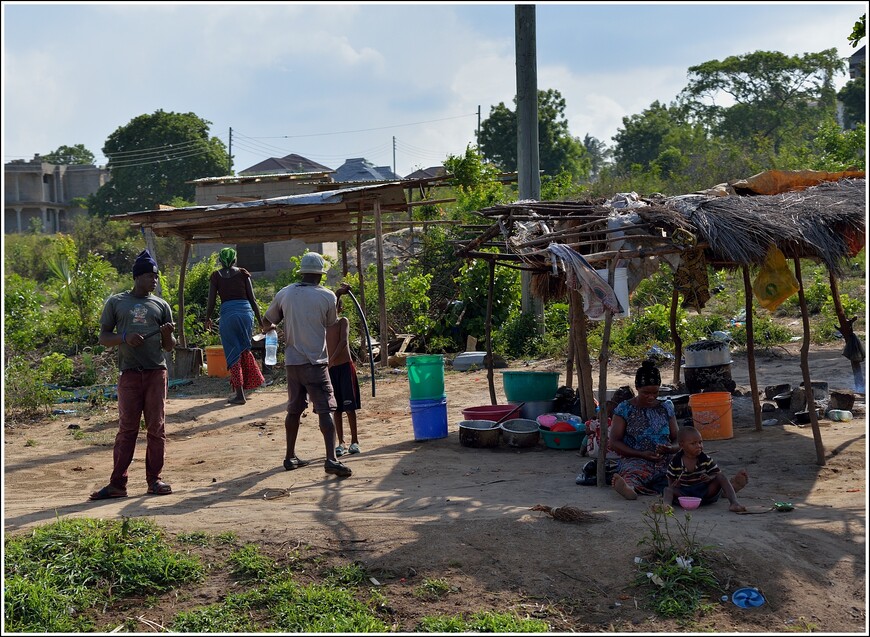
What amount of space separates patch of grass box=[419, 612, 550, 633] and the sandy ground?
141mm

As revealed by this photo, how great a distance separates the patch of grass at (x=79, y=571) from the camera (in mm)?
4738

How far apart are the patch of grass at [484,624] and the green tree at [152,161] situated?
4337 cm

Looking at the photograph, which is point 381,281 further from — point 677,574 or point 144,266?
point 677,574

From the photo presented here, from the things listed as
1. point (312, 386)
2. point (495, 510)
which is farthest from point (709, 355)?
point (312, 386)

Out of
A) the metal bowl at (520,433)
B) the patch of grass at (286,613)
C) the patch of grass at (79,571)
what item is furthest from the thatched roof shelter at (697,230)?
the patch of grass at (79,571)

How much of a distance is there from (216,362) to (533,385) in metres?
6.33

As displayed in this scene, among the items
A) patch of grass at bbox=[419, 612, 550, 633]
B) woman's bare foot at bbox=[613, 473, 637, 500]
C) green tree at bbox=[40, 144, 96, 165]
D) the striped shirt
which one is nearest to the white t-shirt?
woman's bare foot at bbox=[613, 473, 637, 500]

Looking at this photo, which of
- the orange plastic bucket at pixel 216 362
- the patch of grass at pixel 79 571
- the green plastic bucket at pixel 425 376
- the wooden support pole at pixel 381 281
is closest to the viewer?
the patch of grass at pixel 79 571

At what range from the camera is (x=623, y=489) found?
6.41 m

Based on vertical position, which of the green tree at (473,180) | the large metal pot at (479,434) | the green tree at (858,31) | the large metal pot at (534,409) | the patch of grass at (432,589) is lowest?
the patch of grass at (432,589)

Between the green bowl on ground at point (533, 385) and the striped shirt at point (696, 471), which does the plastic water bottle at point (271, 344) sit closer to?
the green bowl on ground at point (533, 385)

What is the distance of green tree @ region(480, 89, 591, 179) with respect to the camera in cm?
4375

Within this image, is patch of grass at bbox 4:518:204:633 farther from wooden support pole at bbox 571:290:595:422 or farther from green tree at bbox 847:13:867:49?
green tree at bbox 847:13:867:49

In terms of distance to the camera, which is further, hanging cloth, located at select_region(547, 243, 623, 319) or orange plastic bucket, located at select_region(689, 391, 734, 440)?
orange plastic bucket, located at select_region(689, 391, 734, 440)
